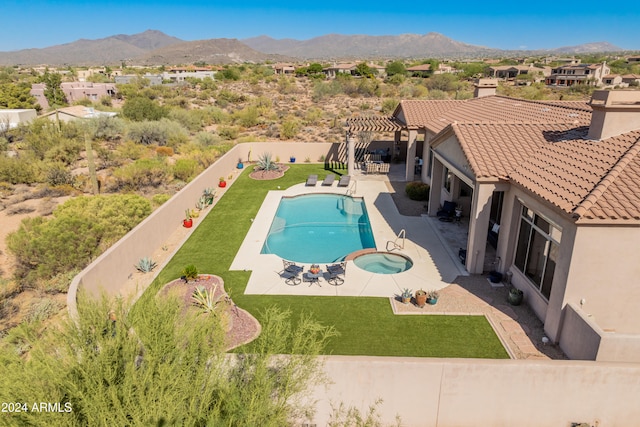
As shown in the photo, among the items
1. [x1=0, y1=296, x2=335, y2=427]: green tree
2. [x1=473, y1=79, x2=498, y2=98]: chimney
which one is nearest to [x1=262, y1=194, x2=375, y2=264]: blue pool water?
[x1=0, y1=296, x2=335, y2=427]: green tree

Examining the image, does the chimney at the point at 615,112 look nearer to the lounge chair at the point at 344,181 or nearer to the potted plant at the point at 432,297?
the potted plant at the point at 432,297

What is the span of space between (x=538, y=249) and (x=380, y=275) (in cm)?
506

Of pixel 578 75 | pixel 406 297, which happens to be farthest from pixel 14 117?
pixel 578 75

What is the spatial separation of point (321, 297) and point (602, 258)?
25.1 feet

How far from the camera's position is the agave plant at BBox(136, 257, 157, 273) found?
14.7 m

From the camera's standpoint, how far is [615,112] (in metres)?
12.2

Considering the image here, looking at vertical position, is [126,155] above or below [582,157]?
below

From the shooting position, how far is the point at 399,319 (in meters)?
11.7

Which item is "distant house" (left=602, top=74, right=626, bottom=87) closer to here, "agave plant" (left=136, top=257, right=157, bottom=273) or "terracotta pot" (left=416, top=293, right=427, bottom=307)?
"terracotta pot" (left=416, top=293, right=427, bottom=307)

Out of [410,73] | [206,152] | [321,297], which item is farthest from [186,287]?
[410,73]

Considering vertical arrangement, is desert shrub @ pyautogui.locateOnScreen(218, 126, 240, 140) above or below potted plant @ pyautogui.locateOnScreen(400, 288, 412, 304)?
above

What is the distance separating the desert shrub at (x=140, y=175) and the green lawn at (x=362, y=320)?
8845 mm

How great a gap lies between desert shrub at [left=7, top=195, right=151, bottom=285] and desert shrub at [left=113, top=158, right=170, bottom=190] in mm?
7936

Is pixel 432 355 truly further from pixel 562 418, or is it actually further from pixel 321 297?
pixel 321 297
